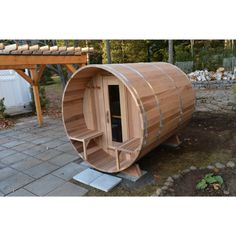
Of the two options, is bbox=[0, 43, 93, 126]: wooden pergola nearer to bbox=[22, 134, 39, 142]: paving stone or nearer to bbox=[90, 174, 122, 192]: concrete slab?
bbox=[22, 134, 39, 142]: paving stone

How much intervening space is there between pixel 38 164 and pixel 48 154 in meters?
0.52

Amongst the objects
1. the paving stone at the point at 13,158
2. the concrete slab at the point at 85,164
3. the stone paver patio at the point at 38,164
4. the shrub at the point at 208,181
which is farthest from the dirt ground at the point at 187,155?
the paving stone at the point at 13,158

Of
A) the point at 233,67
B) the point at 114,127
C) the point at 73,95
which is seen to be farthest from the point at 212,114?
the point at 233,67

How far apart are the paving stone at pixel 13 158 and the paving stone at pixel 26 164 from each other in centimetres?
17

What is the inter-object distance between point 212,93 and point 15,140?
8.21 m

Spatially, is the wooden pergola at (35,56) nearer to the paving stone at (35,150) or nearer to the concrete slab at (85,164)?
the paving stone at (35,150)

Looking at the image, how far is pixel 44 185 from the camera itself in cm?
389

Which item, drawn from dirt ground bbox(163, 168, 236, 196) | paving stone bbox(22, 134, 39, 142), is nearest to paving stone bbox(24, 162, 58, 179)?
paving stone bbox(22, 134, 39, 142)

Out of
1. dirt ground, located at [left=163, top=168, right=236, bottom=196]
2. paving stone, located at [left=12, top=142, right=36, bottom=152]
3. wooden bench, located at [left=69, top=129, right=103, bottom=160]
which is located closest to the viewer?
dirt ground, located at [left=163, top=168, right=236, bottom=196]

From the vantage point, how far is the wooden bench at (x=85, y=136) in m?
4.29

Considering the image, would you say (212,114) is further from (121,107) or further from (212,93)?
(121,107)

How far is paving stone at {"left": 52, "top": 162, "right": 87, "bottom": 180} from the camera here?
13.7ft

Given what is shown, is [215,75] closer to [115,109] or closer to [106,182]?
[115,109]

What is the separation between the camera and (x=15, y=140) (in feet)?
21.2
